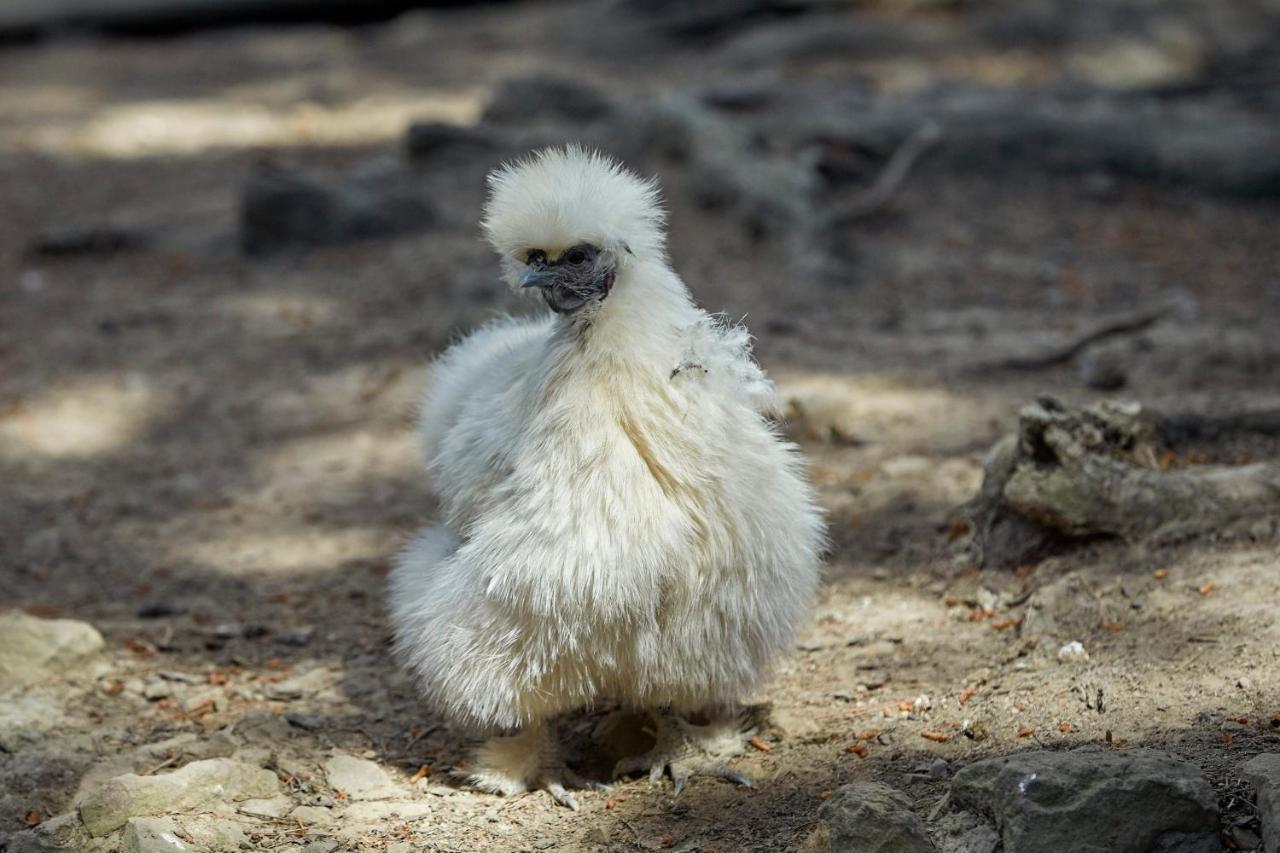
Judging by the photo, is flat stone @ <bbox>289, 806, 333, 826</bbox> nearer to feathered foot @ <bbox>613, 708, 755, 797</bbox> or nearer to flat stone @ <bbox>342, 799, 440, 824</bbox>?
flat stone @ <bbox>342, 799, 440, 824</bbox>

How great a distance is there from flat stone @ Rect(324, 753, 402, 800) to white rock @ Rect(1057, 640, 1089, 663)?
6.32 feet

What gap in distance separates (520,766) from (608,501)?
0.95 meters

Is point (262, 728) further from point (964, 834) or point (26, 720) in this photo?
point (964, 834)

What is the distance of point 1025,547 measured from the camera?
449cm

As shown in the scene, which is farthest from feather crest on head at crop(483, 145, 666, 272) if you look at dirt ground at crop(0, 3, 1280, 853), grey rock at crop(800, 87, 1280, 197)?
grey rock at crop(800, 87, 1280, 197)

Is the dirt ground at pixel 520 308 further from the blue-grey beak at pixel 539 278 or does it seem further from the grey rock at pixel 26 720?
the blue-grey beak at pixel 539 278

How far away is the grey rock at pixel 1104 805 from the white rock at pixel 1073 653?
789 millimetres

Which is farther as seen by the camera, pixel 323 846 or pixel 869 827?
pixel 323 846

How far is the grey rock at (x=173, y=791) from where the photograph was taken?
11.6 feet

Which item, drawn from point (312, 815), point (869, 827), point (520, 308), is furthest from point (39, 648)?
point (520, 308)

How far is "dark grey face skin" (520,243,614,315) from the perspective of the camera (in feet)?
11.5

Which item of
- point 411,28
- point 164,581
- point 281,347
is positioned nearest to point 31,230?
point 281,347

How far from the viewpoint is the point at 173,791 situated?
3621 millimetres

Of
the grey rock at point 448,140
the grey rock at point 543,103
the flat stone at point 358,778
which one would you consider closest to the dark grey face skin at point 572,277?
the flat stone at point 358,778
